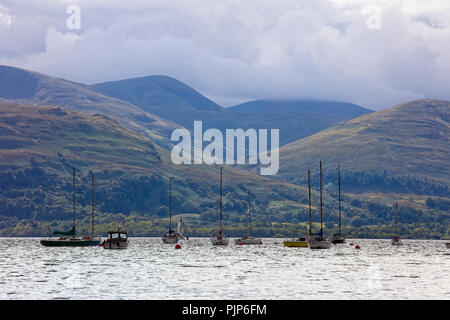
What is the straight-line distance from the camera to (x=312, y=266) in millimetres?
142875

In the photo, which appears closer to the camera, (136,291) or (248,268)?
(136,291)
